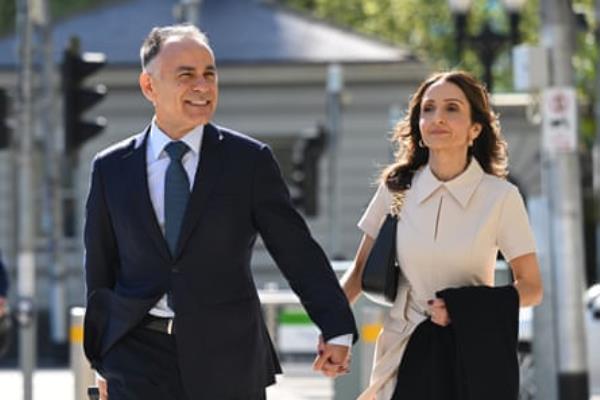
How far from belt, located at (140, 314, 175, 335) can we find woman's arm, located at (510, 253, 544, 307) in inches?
47.7

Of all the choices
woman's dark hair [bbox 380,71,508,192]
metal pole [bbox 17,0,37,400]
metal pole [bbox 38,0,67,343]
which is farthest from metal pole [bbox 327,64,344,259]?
woman's dark hair [bbox 380,71,508,192]

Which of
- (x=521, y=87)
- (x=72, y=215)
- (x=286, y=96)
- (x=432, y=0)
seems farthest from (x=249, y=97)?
(x=521, y=87)

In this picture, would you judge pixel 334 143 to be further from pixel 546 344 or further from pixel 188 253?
pixel 188 253

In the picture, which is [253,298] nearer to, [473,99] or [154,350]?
[154,350]

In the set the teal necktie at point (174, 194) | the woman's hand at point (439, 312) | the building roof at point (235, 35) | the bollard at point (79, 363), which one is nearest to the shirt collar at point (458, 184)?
the woman's hand at point (439, 312)

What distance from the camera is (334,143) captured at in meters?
31.8

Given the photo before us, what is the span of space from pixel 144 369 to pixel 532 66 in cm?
1061

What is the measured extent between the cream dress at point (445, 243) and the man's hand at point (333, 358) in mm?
327

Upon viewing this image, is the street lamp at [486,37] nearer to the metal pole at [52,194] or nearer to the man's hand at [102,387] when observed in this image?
the metal pole at [52,194]

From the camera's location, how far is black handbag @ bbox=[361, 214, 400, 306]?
6609 mm

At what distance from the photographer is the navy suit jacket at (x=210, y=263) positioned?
20.5ft

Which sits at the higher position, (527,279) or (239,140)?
(239,140)

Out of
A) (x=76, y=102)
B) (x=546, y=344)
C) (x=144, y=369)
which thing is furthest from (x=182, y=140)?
(x=76, y=102)

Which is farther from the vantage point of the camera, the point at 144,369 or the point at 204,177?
the point at 204,177
